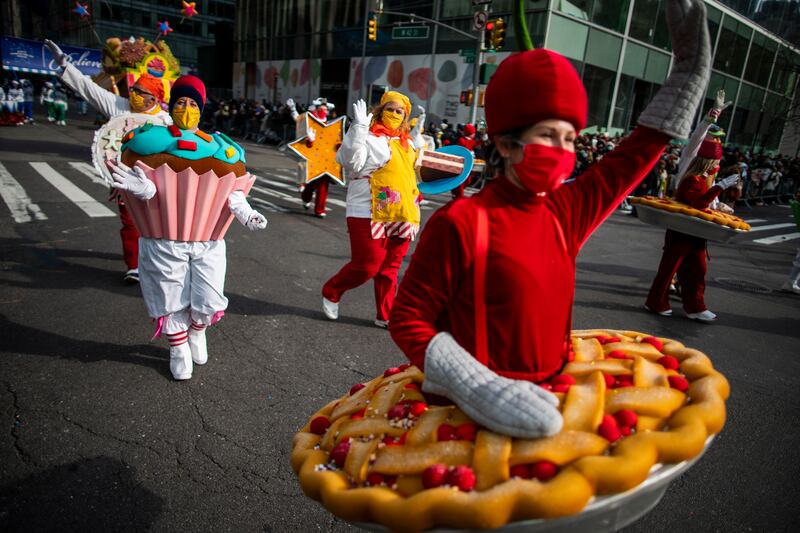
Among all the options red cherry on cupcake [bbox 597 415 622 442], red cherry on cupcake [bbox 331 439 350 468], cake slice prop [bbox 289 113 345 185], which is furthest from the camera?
cake slice prop [bbox 289 113 345 185]

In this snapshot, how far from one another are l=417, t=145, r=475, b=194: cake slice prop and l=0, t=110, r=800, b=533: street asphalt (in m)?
Answer: 1.44

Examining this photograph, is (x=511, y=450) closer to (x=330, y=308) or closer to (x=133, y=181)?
(x=133, y=181)

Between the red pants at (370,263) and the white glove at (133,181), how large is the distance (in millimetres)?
1693

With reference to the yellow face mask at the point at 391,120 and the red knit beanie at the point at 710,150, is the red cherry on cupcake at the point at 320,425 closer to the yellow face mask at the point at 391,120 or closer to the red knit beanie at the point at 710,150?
the yellow face mask at the point at 391,120

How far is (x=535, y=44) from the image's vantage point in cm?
2073

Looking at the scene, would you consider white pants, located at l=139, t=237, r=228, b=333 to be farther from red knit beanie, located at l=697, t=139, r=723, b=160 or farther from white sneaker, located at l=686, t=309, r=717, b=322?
white sneaker, located at l=686, t=309, r=717, b=322

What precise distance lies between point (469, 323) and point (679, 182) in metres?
5.04

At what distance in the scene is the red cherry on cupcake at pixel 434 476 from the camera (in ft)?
3.85

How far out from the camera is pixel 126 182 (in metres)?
3.10

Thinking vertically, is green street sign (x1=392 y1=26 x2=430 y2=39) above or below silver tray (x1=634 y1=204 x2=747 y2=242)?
above

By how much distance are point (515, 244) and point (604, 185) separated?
458 mm

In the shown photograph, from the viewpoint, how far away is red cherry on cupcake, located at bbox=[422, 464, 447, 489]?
1.17m

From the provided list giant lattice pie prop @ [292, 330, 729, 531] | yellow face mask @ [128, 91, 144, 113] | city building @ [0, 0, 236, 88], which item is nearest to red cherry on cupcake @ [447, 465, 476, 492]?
giant lattice pie prop @ [292, 330, 729, 531]

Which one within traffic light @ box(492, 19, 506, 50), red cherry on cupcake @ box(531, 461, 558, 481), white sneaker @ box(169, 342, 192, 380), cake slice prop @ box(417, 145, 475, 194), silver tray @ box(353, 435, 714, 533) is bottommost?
white sneaker @ box(169, 342, 192, 380)
